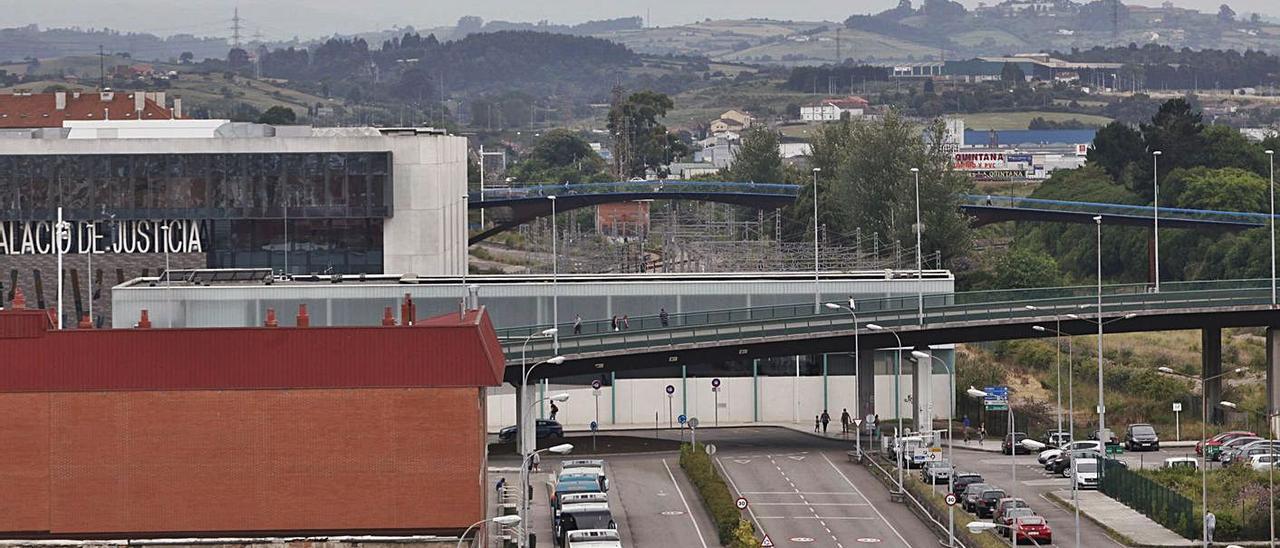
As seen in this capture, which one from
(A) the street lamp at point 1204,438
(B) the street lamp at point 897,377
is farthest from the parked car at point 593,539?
(B) the street lamp at point 897,377

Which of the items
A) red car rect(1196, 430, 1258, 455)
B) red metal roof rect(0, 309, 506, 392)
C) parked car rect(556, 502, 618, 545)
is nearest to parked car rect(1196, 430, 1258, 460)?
red car rect(1196, 430, 1258, 455)

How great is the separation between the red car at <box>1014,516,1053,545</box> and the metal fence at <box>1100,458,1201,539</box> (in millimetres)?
4605

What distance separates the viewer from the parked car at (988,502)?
77812 millimetres

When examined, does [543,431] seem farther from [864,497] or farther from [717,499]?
[717,499]

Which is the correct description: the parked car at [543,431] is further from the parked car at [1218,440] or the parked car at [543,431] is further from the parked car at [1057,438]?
the parked car at [1218,440]

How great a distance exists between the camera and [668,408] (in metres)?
106

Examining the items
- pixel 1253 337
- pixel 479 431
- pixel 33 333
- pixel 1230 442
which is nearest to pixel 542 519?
pixel 479 431

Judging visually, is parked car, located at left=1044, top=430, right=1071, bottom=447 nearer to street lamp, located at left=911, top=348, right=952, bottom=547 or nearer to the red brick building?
street lamp, located at left=911, top=348, right=952, bottom=547

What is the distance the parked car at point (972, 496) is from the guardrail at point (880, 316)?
18.6 m

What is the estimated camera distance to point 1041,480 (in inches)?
3484

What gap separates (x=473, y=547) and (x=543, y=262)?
123 meters

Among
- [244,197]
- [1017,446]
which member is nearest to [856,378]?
[1017,446]

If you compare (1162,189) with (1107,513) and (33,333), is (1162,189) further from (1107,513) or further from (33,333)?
(33,333)

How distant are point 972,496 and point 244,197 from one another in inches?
2134
